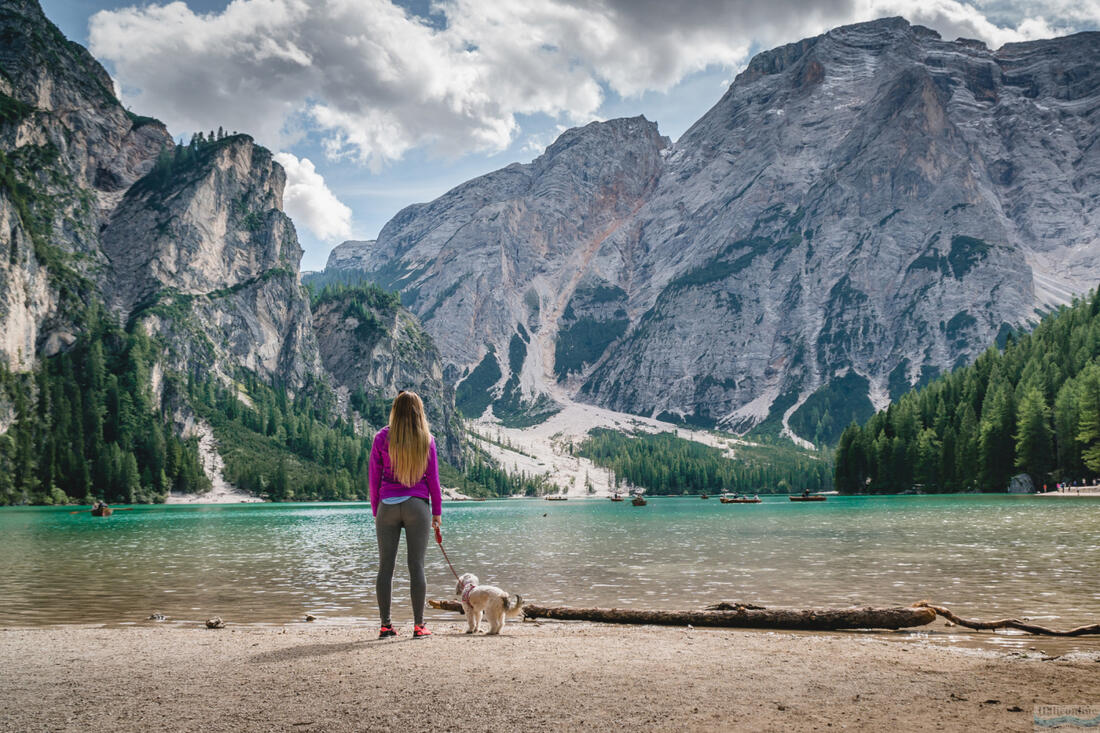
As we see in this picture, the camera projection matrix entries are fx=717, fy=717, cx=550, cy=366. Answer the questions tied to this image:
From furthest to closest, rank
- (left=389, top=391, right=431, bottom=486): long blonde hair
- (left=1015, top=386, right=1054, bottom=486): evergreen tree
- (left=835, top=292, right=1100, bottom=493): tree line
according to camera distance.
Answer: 1. (left=1015, top=386, right=1054, bottom=486): evergreen tree
2. (left=835, top=292, right=1100, bottom=493): tree line
3. (left=389, top=391, right=431, bottom=486): long blonde hair

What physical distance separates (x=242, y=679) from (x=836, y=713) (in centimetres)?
828

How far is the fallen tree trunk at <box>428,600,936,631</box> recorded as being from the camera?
17.1 m

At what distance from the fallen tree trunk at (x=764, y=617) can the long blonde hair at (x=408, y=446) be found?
793 cm

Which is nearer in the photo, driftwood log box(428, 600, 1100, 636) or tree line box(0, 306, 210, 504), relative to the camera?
driftwood log box(428, 600, 1100, 636)

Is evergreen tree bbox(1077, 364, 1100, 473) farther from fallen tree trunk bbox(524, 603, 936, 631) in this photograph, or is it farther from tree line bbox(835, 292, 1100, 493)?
fallen tree trunk bbox(524, 603, 936, 631)

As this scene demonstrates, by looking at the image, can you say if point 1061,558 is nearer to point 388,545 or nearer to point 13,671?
point 388,545

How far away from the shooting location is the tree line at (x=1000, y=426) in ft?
331

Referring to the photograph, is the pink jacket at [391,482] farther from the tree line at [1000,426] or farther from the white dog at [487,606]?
the tree line at [1000,426]

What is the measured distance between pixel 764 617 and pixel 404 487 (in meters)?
9.91

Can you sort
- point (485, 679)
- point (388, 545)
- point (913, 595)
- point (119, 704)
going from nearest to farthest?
point (119, 704)
point (485, 679)
point (388, 545)
point (913, 595)

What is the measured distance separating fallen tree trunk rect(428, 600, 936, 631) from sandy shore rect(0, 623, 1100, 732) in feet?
8.18

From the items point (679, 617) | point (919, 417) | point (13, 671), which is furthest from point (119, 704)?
point (919, 417)

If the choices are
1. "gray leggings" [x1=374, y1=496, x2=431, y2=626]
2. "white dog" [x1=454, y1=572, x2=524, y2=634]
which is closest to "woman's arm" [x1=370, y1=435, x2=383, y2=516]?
"gray leggings" [x1=374, y1=496, x2=431, y2=626]

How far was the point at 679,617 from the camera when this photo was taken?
18406mm
